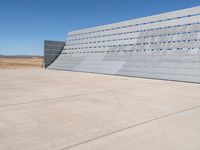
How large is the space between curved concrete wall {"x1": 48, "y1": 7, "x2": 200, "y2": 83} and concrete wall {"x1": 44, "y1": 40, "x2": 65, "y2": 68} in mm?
1426

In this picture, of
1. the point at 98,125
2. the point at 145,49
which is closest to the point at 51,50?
the point at 145,49

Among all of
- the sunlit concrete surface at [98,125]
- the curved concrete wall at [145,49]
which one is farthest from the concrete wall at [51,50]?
the sunlit concrete surface at [98,125]

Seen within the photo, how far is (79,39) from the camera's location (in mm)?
33594

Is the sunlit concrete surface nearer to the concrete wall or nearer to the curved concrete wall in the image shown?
the curved concrete wall

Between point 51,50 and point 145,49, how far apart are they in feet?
55.1

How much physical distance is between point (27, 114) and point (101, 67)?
1903 cm

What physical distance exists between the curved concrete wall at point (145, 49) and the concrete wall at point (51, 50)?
4.68ft

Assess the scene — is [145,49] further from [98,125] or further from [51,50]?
[98,125]

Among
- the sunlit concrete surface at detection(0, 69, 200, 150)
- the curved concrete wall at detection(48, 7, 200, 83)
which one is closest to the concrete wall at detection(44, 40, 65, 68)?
the curved concrete wall at detection(48, 7, 200, 83)

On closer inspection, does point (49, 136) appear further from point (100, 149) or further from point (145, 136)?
point (145, 136)

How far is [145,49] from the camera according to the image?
74.5 ft

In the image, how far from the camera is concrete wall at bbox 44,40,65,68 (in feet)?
108

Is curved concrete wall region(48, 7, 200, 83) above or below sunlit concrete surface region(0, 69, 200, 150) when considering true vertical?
above

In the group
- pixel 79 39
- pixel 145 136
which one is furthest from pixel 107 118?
pixel 79 39
